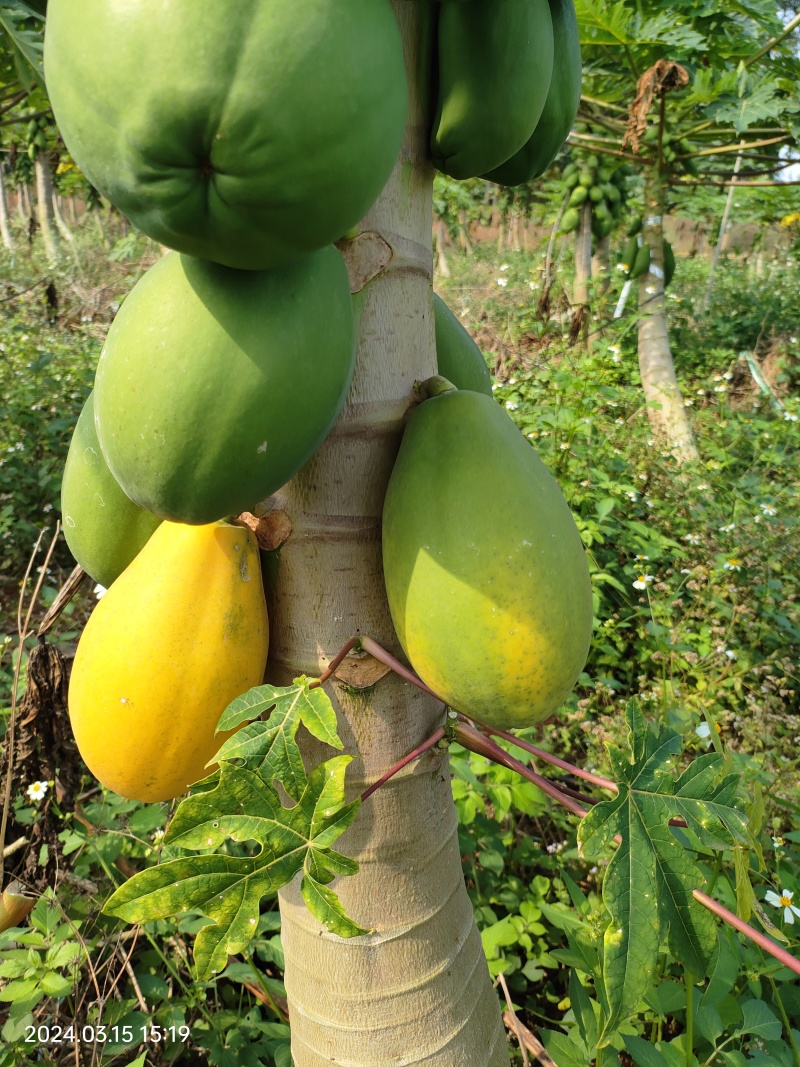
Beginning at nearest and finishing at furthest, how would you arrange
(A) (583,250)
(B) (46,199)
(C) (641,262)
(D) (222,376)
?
(D) (222,376) → (C) (641,262) → (A) (583,250) → (B) (46,199)

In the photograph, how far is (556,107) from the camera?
1039 millimetres

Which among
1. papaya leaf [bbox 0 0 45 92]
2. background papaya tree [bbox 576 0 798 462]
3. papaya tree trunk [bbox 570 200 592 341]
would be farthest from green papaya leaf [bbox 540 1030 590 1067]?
papaya tree trunk [bbox 570 200 592 341]

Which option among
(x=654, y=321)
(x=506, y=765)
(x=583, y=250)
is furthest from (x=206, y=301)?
(x=583, y=250)

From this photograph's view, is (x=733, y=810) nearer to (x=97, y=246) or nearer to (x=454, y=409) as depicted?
(x=454, y=409)

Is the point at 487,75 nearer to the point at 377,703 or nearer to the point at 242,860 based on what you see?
the point at 377,703

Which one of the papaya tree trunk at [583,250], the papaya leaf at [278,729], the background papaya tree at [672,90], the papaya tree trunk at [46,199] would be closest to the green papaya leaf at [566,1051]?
the papaya leaf at [278,729]

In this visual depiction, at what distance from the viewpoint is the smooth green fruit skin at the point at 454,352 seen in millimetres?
1092

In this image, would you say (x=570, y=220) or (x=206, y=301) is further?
(x=570, y=220)

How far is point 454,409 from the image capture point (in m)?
0.87

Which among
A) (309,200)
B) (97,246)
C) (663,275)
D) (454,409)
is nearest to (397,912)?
(454,409)

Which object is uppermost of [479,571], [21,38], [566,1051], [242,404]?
[21,38]

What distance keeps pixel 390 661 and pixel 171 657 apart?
256 millimetres

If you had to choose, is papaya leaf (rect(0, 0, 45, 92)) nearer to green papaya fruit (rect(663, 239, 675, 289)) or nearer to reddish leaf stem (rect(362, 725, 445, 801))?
reddish leaf stem (rect(362, 725, 445, 801))

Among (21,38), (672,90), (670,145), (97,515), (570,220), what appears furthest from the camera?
(570,220)
